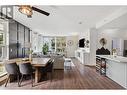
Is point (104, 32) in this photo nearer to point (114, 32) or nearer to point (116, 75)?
point (114, 32)

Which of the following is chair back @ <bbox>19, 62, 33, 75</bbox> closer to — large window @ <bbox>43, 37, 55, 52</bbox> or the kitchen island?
the kitchen island

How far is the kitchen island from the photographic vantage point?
4531 mm

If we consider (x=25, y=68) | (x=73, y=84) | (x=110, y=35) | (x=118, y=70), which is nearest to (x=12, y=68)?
(x=25, y=68)

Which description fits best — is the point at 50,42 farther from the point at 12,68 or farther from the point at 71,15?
the point at 12,68

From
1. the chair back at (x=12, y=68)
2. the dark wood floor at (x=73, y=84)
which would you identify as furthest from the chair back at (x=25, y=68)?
the dark wood floor at (x=73, y=84)

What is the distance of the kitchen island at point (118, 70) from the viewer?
4.53 metres

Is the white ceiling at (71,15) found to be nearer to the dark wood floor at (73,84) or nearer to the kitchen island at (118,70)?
the kitchen island at (118,70)

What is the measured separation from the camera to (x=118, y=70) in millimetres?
5023

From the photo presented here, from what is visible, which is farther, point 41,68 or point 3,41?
point 3,41

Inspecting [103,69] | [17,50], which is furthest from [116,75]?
[17,50]

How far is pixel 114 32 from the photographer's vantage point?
9.60 meters

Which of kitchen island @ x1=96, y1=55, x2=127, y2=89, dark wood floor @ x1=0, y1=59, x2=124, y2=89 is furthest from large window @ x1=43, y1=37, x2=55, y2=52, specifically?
kitchen island @ x1=96, y1=55, x2=127, y2=89
